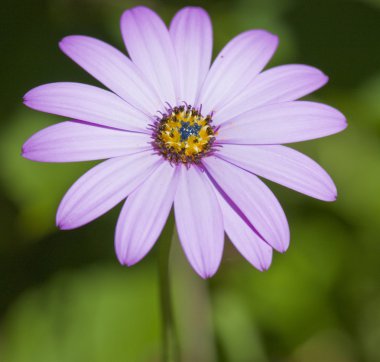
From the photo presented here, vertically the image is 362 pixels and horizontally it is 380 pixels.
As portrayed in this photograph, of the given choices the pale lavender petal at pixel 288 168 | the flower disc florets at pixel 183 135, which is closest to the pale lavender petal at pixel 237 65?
the flower disc florets at pixel 183 135

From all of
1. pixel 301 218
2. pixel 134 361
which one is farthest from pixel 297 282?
pixel 134 361

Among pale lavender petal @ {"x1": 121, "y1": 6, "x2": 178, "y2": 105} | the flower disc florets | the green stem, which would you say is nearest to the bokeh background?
the green stem

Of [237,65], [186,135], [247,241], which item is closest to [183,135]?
[186,135]

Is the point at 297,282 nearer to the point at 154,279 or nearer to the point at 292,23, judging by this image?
the point at 154,279

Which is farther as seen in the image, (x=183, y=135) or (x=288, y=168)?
(x=183, y=135)

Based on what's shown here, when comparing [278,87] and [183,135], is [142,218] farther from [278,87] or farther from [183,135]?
[278,87]

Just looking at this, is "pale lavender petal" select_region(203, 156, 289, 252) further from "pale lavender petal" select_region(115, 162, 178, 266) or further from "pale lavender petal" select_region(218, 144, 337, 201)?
"pale lavender petal" select_region(115, 162, 178, 266)

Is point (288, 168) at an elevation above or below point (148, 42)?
below

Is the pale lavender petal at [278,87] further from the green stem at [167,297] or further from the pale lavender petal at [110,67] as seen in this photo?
the green stem at [167,297]
